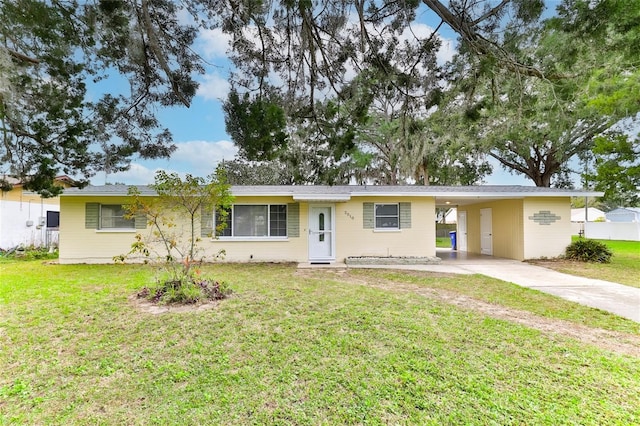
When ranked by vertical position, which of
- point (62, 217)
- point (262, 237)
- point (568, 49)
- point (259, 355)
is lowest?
point (259, 355)

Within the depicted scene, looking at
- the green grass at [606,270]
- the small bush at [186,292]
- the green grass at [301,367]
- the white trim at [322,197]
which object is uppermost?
the white trim at [322,197]

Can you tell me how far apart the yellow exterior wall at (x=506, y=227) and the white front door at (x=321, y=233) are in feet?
23.5

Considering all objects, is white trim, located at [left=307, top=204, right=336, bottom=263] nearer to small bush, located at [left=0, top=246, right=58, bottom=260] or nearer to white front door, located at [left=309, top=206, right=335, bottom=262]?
white front door, located at [left=309, top=206, right=335, bottom=262]

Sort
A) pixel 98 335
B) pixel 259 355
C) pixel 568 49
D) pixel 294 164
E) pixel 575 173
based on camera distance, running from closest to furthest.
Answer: pixel 259 355 → pixel 568 49 → pixel 98 335 → pixel 294 164 → pixel 575 173

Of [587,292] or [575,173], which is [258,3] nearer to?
[587,292]

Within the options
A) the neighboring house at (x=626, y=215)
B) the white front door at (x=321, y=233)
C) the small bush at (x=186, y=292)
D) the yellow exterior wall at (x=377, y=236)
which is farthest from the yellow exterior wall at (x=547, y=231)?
the neighboring house at (x=626, y=215)

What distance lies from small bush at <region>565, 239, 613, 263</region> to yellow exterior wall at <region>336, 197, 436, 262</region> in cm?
504

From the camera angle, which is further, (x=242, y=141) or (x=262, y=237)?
(x=262, y=237)

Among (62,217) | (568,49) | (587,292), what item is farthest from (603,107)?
(62,217)

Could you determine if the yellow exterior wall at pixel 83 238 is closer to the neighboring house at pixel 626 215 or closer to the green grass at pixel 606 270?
the green grass at pixel 606 270

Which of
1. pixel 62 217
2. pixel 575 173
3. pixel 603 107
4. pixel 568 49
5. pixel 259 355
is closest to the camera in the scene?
pixel 259 355

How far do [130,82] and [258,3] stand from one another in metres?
2.57

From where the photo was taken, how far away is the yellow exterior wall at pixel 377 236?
11.7m

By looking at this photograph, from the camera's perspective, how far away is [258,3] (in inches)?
149
